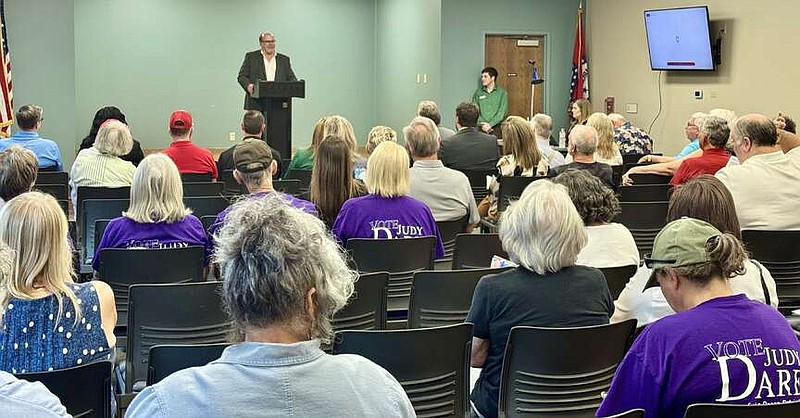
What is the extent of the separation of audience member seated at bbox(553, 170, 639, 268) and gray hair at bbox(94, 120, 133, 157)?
11.8ft

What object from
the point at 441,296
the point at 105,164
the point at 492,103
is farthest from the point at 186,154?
the point at 492,103

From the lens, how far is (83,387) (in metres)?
2.62

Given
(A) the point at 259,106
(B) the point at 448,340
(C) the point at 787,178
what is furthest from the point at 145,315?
(A) the point at 259,106

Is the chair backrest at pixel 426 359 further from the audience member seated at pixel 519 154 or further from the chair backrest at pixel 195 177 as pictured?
the chair backrest at pixel 195 177

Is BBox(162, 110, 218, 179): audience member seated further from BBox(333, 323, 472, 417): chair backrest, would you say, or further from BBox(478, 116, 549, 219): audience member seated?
BBox(333, 323, 472, 417): chair backrest

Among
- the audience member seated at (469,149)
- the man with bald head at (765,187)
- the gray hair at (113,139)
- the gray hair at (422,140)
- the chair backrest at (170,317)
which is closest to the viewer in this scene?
the chair backrest at (170,317)

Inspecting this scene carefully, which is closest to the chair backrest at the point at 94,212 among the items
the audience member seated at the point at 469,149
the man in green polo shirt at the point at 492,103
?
the audience member seated at the point at 469,149

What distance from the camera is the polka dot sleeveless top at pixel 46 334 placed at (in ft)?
9.71

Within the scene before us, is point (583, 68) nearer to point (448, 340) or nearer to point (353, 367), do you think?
point (448, 340)

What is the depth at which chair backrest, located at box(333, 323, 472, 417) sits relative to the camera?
2.86 meters

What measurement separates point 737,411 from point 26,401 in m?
1.45

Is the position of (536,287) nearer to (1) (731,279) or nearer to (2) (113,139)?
(1) (731,279)

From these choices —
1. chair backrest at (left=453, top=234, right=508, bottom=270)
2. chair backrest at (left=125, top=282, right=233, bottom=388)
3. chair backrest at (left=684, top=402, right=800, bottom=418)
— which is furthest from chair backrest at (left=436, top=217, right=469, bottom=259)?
chair backrest at (left=684, top=402, right=800, bottom=418)

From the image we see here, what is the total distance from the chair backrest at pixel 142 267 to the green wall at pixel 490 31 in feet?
31.5
